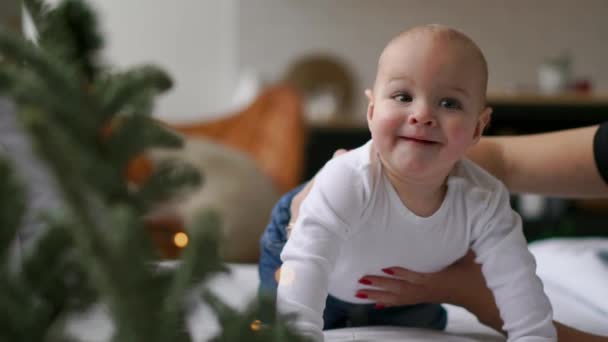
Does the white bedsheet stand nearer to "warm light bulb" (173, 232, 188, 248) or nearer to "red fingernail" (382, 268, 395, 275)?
"red fingernail" (382, 268, 395, 275)

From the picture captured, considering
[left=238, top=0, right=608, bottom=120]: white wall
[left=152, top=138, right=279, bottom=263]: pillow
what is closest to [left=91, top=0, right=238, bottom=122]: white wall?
[left=238, top=0, right=608, bottom=120]: white wall

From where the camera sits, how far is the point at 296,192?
1.03m

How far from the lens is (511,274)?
82 cm

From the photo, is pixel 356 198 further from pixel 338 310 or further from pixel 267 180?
pixel 267 180

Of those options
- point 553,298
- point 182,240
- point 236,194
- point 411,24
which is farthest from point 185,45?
point 182,240

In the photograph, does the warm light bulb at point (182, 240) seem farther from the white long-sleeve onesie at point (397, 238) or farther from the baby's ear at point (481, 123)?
the baby's ear at point (481, 123)

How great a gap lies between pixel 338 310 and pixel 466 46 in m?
0.38

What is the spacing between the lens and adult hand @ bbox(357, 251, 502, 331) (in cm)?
89

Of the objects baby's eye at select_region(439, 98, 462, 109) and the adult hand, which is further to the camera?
the adult hand

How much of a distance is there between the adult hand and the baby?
0.01 meters

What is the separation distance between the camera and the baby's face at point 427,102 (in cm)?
77

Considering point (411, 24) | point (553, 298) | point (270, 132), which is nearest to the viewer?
point (553, 298)

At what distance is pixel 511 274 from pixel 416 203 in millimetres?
134

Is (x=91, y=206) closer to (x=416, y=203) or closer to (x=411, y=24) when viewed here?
(x=416, y=203)
